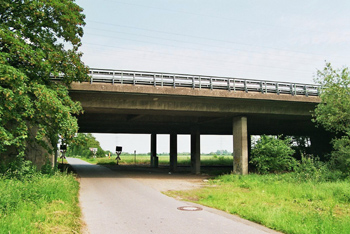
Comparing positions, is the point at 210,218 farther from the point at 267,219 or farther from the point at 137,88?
the point at 137,88

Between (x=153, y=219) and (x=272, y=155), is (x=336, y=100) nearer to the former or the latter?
(x=272, y=155)

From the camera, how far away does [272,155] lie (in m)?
24.3

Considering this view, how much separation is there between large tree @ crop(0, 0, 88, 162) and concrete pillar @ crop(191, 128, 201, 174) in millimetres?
18503

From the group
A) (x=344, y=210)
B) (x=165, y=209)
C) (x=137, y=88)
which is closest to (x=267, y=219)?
(x=165, y=209)

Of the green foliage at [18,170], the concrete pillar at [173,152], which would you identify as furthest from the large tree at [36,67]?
the concrete pillar at [173,152]

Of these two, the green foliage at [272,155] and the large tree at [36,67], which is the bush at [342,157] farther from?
the large tree at [36,67]

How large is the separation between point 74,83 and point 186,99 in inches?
345

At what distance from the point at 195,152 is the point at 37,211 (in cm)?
2625

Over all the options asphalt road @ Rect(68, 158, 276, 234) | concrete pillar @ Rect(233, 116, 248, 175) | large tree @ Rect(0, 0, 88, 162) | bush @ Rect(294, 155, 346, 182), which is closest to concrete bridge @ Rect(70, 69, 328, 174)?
concrete pillar @ Rect(233, 116, 248, 175)

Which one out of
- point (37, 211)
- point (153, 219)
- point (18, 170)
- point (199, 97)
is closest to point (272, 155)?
point (199, 97)

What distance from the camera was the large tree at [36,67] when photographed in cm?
1308

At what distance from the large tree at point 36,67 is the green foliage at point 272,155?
15.6 m

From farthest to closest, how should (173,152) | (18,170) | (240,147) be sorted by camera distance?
(173,152), (240,147), (18,170)

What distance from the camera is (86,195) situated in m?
13.7
